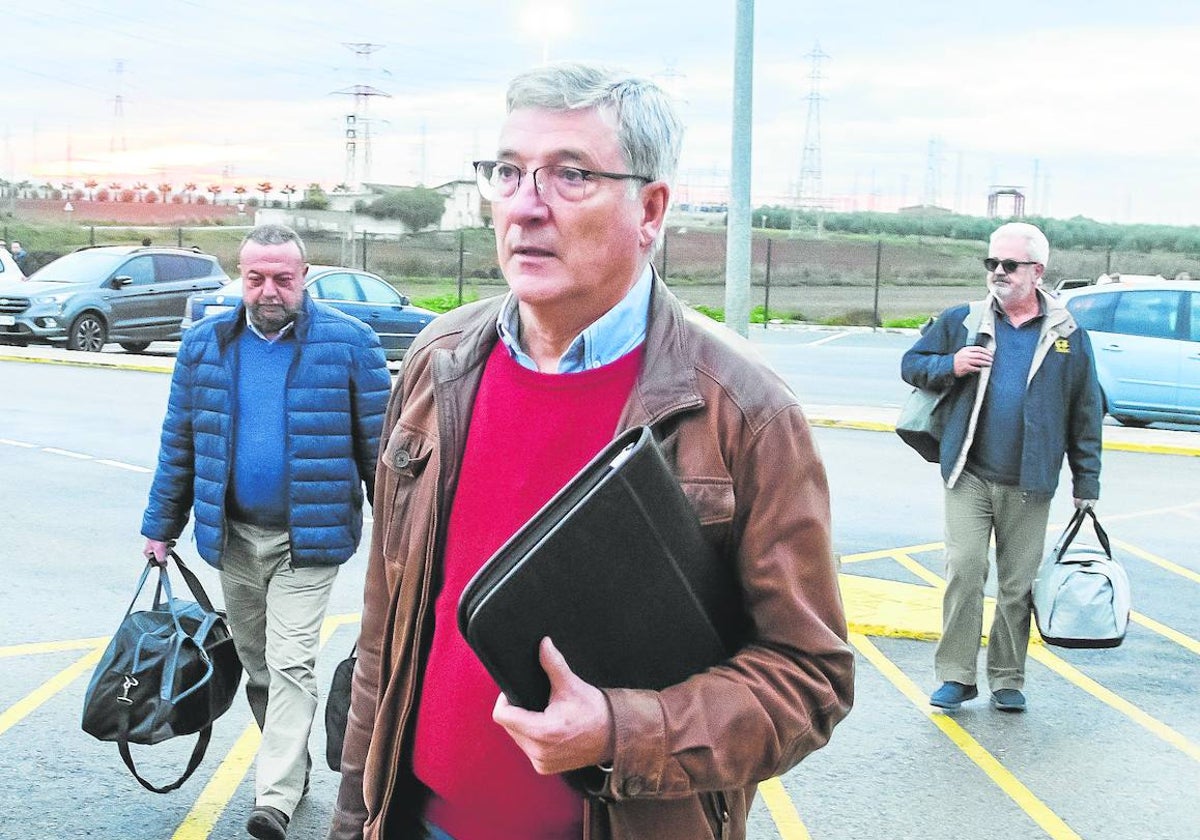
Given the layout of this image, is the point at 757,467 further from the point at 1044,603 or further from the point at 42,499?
the point at 42,499

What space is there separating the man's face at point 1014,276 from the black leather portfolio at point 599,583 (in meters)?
4.57

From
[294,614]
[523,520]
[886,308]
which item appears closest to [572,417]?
[523,520]

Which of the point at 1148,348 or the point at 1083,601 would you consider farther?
the point at 1148,348

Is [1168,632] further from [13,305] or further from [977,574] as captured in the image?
[13,305]

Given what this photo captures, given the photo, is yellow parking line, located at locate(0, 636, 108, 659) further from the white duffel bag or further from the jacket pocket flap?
the jacket pocket flap

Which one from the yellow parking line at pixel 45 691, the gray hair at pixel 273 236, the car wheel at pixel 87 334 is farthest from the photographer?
the car wheel at pixel 87 334

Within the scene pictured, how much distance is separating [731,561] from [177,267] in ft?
72.3

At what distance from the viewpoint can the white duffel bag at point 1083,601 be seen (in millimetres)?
5992

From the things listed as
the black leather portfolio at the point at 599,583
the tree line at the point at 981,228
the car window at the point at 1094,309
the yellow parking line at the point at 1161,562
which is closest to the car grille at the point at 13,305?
the car window at the point at 1094,309

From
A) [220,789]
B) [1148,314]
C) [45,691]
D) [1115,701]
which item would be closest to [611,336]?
[220,789]

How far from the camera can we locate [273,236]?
5.15 metres

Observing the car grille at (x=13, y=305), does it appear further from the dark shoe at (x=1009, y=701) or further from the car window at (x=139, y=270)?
the dark shoe at (x=1009, y=701)

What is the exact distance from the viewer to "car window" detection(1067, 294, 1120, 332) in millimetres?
16159

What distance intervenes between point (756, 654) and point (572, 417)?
0.46 m
